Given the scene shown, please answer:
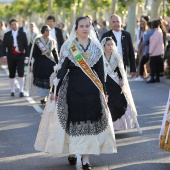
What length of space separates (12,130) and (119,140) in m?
1.95

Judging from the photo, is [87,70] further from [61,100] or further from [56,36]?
[56,36]

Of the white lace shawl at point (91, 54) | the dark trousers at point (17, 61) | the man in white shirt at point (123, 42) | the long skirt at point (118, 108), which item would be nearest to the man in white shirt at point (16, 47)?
the dark trousers at point (17, 61)

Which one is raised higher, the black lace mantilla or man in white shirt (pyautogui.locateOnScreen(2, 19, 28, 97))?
the black lace mantilla

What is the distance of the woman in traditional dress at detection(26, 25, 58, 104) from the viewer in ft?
50.9

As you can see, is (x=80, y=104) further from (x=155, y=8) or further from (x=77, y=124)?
(x=155, y=8)

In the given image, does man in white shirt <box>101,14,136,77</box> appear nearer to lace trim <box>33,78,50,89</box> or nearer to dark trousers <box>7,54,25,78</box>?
lace trim <box>33,78,50,89</box>

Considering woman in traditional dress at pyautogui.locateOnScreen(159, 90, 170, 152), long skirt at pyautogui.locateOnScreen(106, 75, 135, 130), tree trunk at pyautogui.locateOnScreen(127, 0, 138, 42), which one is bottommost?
tree trunk at pyautogui.locateOnScreen(127, 0, 138, 42)

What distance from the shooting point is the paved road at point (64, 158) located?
360 inches

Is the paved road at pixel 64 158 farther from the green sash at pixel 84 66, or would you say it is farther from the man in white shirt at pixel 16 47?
the man in white shirt at pixel 16 47

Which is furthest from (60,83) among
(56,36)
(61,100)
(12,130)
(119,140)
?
(56,36)

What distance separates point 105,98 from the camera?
29.4 feet

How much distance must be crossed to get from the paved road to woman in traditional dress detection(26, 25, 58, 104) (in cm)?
45

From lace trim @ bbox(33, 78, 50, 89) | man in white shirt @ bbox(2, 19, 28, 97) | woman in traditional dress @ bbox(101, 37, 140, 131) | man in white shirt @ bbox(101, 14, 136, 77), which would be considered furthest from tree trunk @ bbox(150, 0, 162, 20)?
woman in traditional dress @ bbox(101, 37, 140, 131)

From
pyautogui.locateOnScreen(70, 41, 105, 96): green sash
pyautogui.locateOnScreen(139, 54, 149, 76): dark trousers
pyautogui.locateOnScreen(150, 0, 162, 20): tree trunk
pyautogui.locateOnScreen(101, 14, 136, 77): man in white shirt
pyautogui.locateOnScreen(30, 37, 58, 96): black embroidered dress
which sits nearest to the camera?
pyautogui.locateOnScreen(70, 41, 105, 96): green sash
